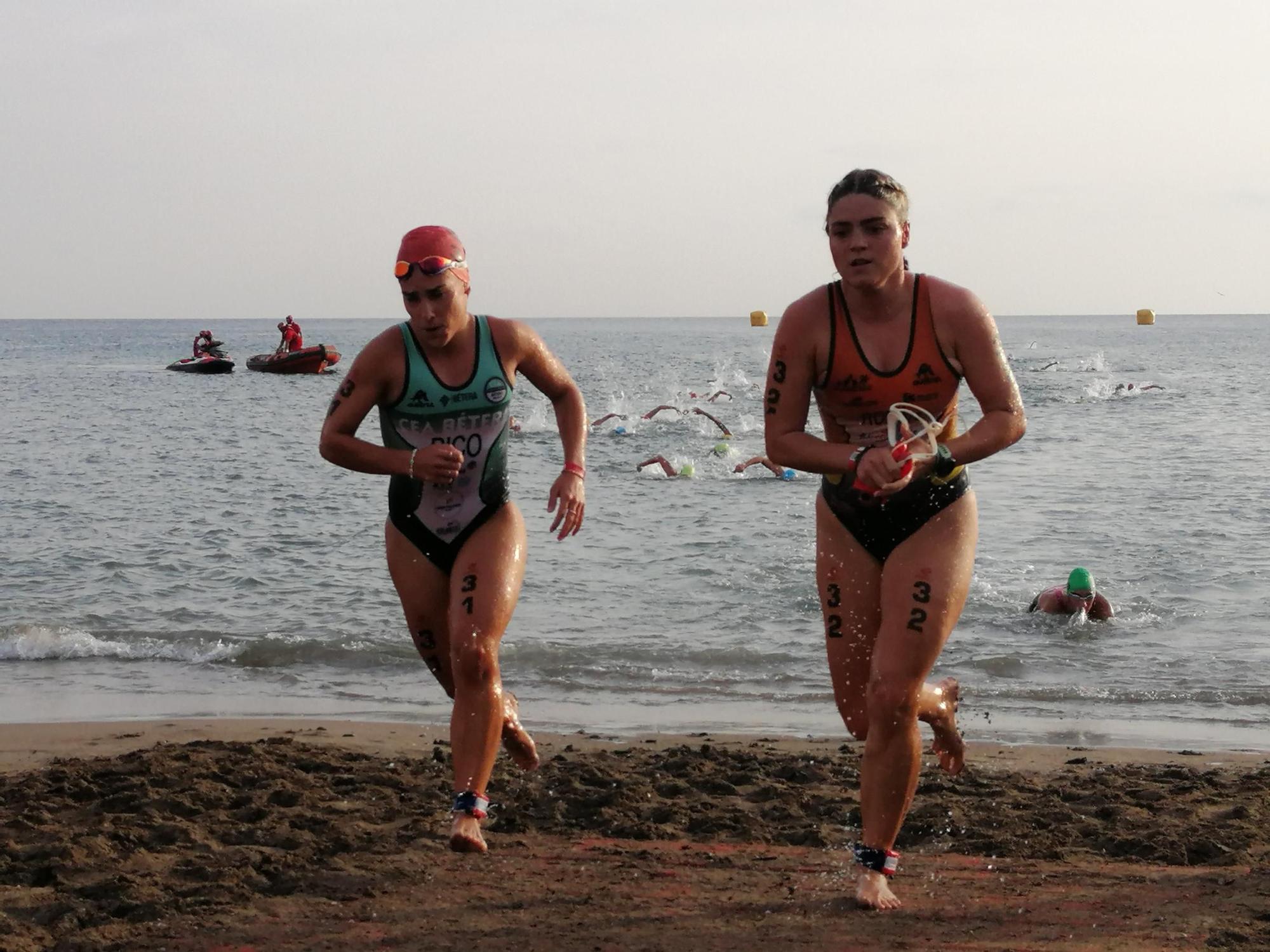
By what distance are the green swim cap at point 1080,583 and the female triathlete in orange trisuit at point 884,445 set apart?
22.2ft

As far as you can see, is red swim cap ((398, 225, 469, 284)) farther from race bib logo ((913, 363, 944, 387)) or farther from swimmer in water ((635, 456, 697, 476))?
swimmer in water ((635, 456, 697, 476))

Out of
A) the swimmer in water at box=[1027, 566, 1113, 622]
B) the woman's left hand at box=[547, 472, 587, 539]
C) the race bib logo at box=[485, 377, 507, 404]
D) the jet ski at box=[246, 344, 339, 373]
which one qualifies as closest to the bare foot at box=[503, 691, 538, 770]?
the woman's left hand at box=[547, 472, 587, 539]

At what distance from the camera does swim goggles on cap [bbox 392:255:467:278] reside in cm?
534

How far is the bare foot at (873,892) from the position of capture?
4812 millimetres

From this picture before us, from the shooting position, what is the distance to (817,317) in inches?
191

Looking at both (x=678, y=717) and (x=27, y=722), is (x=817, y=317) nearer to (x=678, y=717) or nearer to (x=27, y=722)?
(x=678, y=717)

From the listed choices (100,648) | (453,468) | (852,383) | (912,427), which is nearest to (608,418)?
(100,648)

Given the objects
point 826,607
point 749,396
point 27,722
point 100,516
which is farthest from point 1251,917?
point 749,396

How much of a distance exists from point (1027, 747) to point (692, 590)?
5383 mm

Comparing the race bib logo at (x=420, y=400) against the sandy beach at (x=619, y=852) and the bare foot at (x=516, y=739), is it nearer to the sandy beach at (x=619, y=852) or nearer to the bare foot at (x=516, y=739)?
the bare foot at (x=516, y=739)

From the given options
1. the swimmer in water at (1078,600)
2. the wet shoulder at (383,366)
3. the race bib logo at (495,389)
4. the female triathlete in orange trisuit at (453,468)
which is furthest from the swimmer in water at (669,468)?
the wet shoulder at (383,366)

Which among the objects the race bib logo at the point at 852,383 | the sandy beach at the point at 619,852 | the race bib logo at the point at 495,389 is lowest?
the sandy beach at the point at 619,852

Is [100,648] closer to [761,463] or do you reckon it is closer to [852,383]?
[852,383]

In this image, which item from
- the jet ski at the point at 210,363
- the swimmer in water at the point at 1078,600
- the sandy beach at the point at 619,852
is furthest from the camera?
the jet ski at the point at 210,363
